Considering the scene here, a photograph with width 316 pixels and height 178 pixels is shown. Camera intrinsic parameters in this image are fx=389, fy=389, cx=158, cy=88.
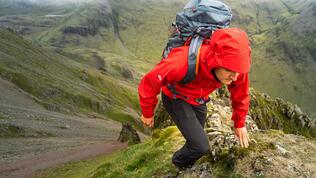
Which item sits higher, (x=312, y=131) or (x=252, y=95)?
(x=252, y=95)

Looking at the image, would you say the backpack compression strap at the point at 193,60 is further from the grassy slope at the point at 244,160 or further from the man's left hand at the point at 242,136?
the grassy slope at the point at 244,160

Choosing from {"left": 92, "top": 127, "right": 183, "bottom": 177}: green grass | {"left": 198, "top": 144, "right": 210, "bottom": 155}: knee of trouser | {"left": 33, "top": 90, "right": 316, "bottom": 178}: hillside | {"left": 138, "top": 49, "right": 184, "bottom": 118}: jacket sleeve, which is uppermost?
{"left": 138, "top": 49, "right": 184, "bottom": 118}: jacket sleeve

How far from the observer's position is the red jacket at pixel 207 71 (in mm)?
10195

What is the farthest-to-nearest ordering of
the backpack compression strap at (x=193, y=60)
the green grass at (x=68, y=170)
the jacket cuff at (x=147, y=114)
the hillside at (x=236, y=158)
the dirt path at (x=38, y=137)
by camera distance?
the dirt path at (x=38, y=137)
the green grass at (x=68, y=170)
the hillside at (x=236, y=158)
the jacket cuff at (x=147, y=114)
the backpack compression strap at (x=193, y=60)

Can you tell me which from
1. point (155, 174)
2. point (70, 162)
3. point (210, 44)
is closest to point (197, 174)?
point (155, 174)

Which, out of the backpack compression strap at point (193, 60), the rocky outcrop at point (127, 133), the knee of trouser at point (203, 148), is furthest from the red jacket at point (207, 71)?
the rocky outcrop at point (127, 133)

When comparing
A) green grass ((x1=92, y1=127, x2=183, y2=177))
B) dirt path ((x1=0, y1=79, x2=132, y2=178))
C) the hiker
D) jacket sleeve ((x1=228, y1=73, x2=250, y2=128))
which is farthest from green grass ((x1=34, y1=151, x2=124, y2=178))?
jacket sleeve ((x1=228, y1=73, x2=250, y2=128))

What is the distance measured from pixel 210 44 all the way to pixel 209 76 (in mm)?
914

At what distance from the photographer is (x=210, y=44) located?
34.9 ft

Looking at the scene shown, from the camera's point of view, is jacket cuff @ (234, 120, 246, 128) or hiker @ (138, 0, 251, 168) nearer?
hiker @ (138, 0, 251, 168)

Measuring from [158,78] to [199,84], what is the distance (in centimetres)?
143

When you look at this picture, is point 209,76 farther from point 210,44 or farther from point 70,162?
point 70,162

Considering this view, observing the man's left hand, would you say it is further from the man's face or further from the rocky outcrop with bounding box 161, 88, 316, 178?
the man's face

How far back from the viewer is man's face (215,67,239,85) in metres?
10.5
